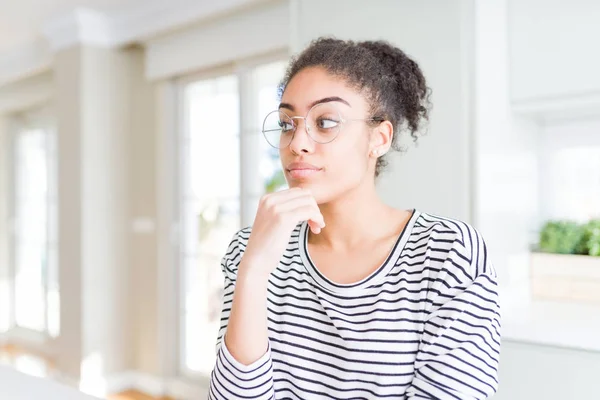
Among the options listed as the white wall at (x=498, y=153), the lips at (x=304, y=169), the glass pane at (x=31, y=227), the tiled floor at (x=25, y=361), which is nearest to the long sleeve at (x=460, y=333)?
the lips at (x=304, y=169)

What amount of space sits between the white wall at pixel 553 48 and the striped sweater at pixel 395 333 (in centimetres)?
120

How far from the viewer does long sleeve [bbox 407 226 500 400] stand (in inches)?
32.8

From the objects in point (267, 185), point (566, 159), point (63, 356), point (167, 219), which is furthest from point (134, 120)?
point (566, 159)

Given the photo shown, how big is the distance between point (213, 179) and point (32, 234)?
2.43 metres

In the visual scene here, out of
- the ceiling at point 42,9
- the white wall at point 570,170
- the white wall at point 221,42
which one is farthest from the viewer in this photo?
the ceiling at point 42,9

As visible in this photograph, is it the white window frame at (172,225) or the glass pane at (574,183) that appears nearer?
the glass pane at (574,183)

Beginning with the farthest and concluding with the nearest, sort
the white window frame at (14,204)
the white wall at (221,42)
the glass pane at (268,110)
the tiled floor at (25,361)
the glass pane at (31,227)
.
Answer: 1. the glass pane at (31,227)
2. the white window frame at (14,204)
3. the tiled floor at (25,361)
4. the glass pane at (268,110)
5. the white wall at (221,42)

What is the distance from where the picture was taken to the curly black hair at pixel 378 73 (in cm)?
101

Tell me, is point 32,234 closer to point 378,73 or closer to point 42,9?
point 42,9

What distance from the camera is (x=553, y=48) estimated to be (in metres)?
1.92

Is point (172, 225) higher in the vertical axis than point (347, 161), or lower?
lower

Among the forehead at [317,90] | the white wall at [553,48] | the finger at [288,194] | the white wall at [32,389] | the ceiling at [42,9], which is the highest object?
the ceiling at [42,9]

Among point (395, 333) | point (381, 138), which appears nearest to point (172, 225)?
point (381, 138)

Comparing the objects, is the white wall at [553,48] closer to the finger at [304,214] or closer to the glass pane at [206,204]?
the finger at [304,214]
